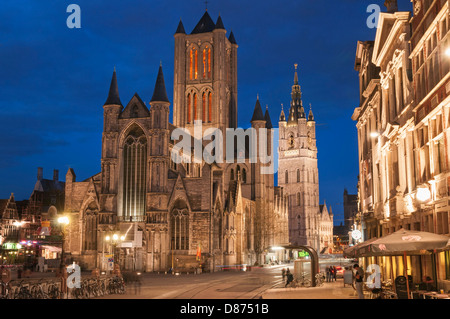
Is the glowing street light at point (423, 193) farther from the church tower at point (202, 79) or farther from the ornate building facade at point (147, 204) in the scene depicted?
the church tower at point (202, 79)

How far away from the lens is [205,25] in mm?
85000

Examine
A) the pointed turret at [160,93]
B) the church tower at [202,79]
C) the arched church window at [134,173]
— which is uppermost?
the church tower at [202,79]

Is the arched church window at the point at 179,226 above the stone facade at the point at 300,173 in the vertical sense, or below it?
below

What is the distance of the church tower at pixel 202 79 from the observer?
7994 cm

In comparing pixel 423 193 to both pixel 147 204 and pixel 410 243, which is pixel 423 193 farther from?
pixel 147 204

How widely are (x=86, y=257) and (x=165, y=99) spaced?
18.6m

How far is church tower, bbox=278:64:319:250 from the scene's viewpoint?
13825cm

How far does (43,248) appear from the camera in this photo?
64.7 m

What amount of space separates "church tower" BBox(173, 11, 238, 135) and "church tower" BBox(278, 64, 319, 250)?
61.3 meters

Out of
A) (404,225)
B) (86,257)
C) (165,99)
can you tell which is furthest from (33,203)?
(404,225)

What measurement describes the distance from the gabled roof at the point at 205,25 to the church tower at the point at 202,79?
0.17 m

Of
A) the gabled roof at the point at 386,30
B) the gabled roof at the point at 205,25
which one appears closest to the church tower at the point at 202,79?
the gabled roof at the point at 205,25

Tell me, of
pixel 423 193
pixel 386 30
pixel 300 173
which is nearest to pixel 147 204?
pixel 386 30
